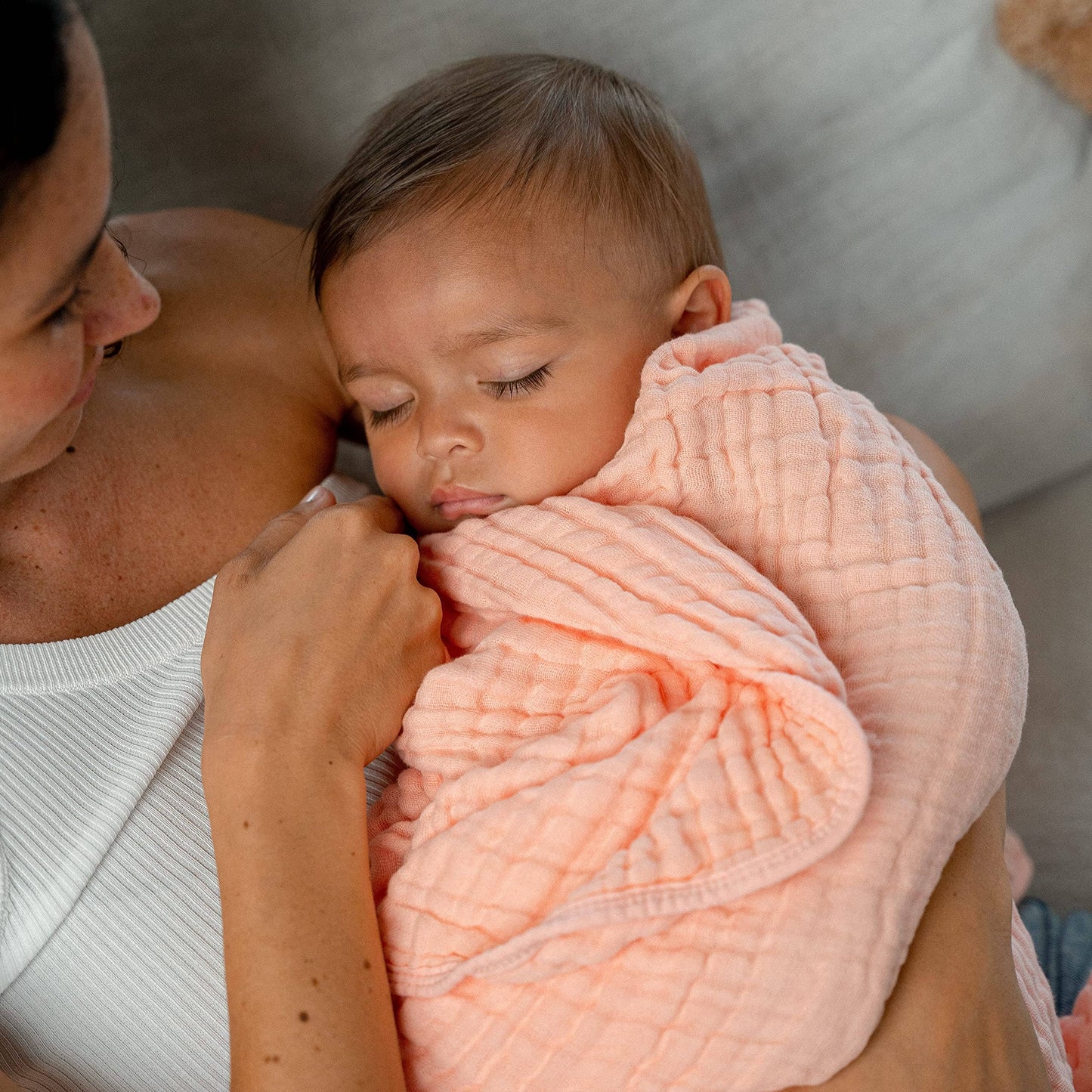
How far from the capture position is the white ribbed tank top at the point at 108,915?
3.11 ft

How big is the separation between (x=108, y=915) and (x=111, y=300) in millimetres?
557

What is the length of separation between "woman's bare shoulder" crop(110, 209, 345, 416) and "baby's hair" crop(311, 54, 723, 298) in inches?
8.7

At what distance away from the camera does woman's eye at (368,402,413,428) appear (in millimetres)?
1101

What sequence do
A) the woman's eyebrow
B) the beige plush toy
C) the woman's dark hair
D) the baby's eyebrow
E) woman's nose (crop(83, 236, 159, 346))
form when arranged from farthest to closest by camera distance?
1. the beige plush toy
2. the baby's eyebrow
3. woman's nose (crop(83, 236, 159, 346))
4. the woman's eyebrow
5. the woman's dark hair

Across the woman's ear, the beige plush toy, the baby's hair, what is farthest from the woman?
the beige plush toy

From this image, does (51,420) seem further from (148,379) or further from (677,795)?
(677,795)

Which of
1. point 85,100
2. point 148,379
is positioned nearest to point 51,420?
point 85,100

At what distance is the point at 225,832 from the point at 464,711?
22 cm

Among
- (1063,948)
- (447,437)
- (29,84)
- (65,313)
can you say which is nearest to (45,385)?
(65,313)

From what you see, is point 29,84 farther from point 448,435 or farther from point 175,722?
point 175,722

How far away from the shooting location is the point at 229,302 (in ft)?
4.47

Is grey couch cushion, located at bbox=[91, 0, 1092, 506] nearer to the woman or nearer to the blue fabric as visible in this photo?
the woman

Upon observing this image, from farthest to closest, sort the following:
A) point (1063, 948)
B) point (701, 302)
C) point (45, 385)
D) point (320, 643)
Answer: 1. point (1063, 948)
2. point (701, 302)
3. point (320, 643)
4. point (45, 385)

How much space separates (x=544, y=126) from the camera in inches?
42.4
